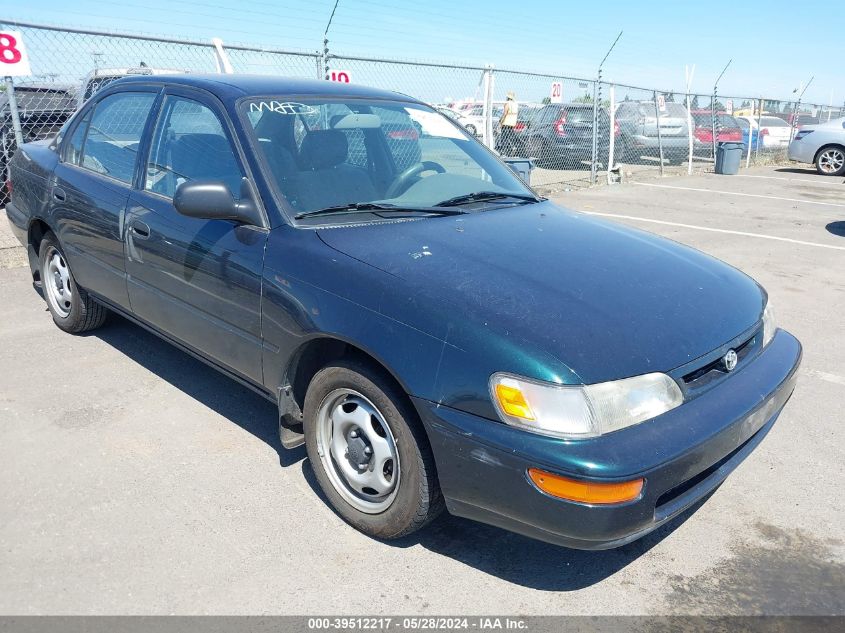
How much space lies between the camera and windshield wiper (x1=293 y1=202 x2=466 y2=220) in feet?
10.1

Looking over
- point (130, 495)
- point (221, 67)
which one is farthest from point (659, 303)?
point (221, 67)

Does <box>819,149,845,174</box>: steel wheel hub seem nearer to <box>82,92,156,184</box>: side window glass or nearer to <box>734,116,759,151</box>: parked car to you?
<box>734,116,759,151</box>: parked car

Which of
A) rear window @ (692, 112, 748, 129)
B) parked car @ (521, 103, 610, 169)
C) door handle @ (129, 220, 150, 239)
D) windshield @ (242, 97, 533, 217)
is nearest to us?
windshield @ (242, 97, 533, 217)

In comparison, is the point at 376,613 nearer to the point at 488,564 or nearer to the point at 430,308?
the point at 488,564

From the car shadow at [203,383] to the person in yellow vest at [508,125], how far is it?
9809mm

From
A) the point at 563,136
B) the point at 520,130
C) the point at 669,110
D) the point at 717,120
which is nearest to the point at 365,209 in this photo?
the point at 520,130

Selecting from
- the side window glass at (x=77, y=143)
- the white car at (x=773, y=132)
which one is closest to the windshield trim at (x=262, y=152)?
the side window glass at (x=77, y=143)

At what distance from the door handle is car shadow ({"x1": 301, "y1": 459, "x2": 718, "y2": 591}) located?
6.30ft

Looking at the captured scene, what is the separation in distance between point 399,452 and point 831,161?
58.4ft

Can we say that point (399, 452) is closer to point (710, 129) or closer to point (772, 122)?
point (710, 129)

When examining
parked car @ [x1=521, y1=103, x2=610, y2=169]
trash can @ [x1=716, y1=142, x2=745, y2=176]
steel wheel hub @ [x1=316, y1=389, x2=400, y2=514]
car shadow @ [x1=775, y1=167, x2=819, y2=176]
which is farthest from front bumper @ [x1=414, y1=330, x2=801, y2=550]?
car shadow @ [x1=775, y1=167, x2=819, y2=176]

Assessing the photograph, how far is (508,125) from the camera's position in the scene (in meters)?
13.9

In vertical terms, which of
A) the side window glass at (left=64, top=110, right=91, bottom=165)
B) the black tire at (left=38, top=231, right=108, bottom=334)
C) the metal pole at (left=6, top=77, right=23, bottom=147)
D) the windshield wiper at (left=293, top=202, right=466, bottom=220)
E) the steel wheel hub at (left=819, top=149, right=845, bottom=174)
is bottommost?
the black tire at (left=38, top=231, right=108, bottom=334)

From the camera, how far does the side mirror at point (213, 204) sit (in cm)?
295
